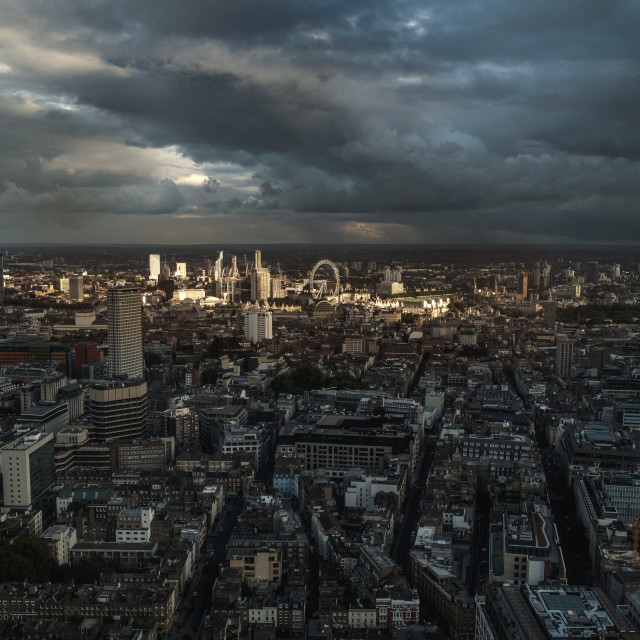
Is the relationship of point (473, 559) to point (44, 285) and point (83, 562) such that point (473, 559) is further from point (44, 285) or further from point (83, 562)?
point (44, 285)

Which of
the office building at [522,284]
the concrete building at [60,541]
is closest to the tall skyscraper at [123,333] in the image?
the concrete building at [60,541]

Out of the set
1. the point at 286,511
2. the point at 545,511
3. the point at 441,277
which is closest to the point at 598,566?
the point at 545,511

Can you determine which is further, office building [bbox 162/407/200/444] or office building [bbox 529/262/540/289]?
office building [bbox 529/262/540/289]

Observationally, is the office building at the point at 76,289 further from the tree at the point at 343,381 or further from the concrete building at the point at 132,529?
the concrete building at the point at 132,529

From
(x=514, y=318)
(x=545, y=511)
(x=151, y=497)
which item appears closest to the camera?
(x=545, y=511)

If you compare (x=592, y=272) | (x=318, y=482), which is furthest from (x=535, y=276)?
(x=318, y=482)

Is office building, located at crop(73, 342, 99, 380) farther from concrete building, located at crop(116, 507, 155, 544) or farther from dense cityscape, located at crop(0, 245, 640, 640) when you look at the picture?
concrete building, located at crop(116, 507, 155, 544)

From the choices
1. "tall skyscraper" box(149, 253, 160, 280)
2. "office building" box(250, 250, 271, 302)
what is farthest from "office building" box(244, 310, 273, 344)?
"tall skyscraper" box(149, 253, 160, 280)
